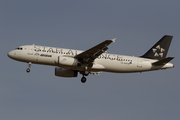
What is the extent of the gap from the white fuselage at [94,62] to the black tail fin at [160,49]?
1434mm

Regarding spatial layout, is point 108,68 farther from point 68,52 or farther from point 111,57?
point 68,52

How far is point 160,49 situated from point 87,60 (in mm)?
11850

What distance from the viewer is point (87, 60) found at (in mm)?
37594

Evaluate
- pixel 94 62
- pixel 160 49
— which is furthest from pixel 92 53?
pixel 160 49

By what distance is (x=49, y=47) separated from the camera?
124ft

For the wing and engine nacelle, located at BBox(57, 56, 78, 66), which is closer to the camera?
the wing

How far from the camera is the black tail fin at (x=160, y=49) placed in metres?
41.9

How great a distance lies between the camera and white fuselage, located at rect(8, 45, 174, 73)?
37.1 metres

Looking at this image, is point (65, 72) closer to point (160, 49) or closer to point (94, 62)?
point (94, 62)

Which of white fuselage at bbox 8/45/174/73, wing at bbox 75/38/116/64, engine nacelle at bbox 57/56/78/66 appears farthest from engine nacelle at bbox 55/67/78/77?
engine nacelle at bbox 57/56/78/66

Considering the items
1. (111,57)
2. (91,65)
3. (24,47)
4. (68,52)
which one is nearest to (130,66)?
(111,57)

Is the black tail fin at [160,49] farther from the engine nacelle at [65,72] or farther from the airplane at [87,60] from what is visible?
the engine nacelle at [65,72]

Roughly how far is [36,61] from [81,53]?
6011 millimetres

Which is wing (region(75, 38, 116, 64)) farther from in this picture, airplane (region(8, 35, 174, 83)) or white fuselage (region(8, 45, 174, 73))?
white fuselage (region(8, 45, 174, 73))
